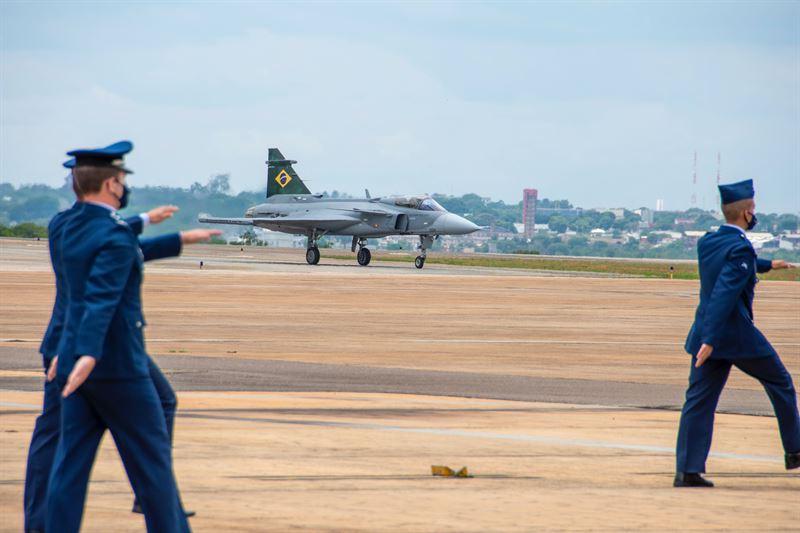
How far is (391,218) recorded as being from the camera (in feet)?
182

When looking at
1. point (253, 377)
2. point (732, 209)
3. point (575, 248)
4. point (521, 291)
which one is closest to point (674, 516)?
point (732, 209)

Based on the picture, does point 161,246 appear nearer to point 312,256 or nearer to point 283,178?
point 312,256

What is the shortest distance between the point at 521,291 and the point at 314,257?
65.4ft

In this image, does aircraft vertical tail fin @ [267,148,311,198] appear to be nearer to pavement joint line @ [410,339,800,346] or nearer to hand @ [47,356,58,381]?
pavement joint line @ [410,339,800,346]

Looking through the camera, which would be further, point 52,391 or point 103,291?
point 52,391

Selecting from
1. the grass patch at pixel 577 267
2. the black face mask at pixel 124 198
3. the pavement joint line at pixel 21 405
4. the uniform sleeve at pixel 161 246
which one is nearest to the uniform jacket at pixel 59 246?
the uniform sleeve at pixel 161 246

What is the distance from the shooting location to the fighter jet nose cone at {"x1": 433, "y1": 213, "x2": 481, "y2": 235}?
55.1 metres

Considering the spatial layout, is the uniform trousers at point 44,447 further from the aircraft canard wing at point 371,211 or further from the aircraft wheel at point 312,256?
the aircraft wheel at point 312,256

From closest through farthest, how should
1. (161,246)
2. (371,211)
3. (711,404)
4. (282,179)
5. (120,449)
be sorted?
(120,449)
(161,246)
(711,404)
(371,211)
(282,179)

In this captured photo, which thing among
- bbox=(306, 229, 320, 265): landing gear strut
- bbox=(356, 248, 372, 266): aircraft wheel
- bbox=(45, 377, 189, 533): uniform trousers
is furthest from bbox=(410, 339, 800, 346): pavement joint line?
bbox=(306, 229, 320, 265): landing gear strut

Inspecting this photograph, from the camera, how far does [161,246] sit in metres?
6.24

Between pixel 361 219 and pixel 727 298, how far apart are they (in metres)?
48.2

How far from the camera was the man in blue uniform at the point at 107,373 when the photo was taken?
584 centimetres

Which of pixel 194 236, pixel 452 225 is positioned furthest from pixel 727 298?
pixel 452 225
